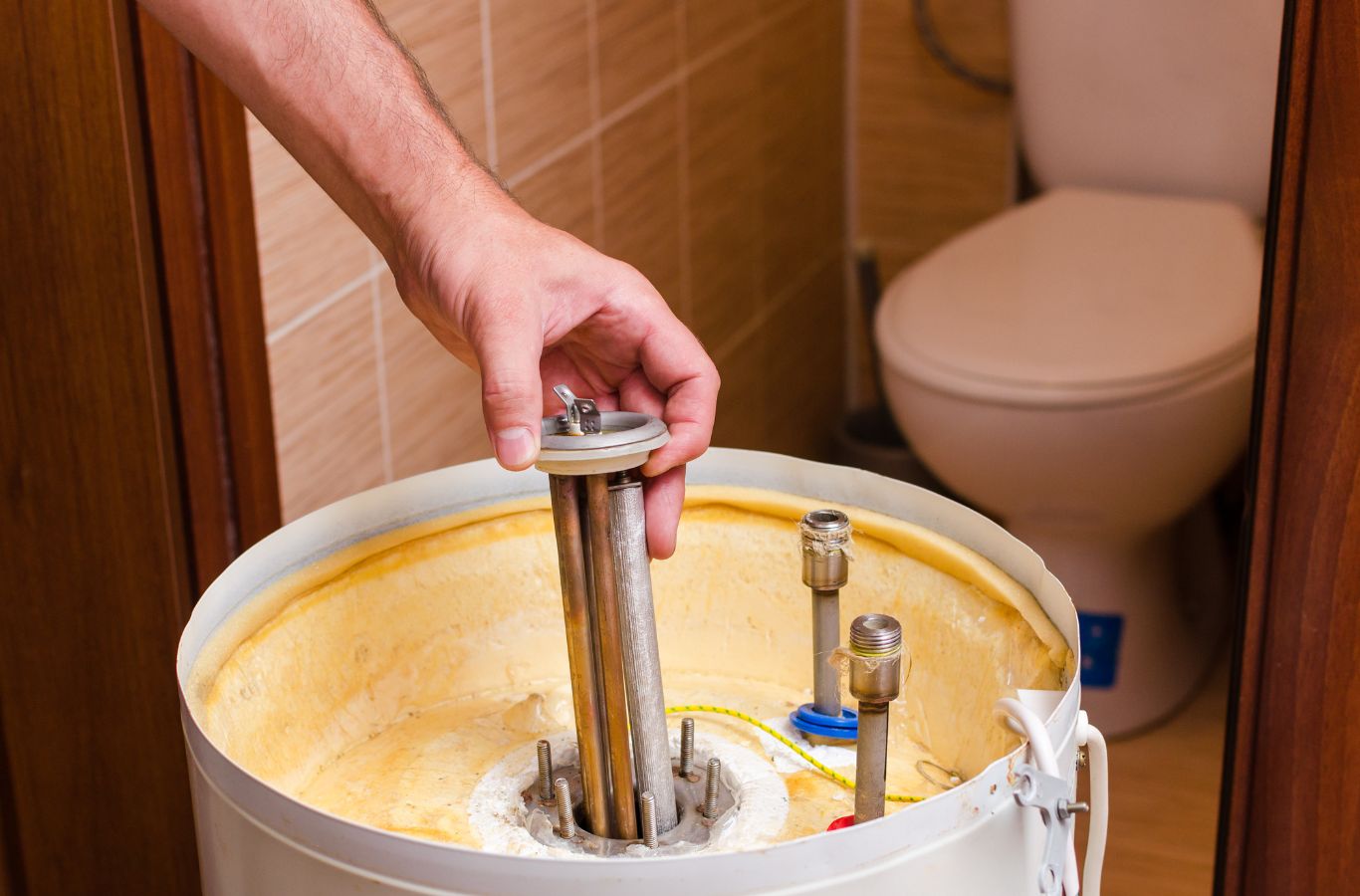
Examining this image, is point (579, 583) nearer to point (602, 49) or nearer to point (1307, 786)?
point (1307, 786)

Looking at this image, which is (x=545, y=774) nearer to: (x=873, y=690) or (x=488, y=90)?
(x=873, y=690)

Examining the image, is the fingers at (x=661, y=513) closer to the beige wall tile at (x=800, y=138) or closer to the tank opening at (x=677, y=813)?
the tank opening at (x=677, y=813)

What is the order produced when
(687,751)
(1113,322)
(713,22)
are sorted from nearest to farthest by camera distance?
(687,751) → (1113,322) → (713,22)

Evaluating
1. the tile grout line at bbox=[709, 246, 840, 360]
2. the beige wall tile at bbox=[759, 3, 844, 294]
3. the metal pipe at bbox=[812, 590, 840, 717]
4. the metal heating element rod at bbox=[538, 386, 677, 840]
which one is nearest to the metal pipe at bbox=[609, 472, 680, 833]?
the metal heating element rod at bbox=[538, 386, 677, 840]

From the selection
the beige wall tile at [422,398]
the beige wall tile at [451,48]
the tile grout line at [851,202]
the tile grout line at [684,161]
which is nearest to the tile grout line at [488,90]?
the beige wall tile at [451,48]

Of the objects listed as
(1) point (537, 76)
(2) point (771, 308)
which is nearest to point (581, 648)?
(1) point (537, 76)

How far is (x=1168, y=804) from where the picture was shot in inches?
57.5

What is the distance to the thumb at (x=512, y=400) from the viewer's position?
568 millimetres

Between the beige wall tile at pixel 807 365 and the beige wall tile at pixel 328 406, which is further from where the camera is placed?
the beige wall tile at pixel 807 365

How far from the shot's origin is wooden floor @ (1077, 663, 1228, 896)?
1.36m

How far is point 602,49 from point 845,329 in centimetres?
89

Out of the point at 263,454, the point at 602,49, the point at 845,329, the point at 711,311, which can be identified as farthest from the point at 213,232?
the point at 845,329

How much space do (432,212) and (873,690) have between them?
28cm

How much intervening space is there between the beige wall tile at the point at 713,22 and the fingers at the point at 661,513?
1.06 meters
